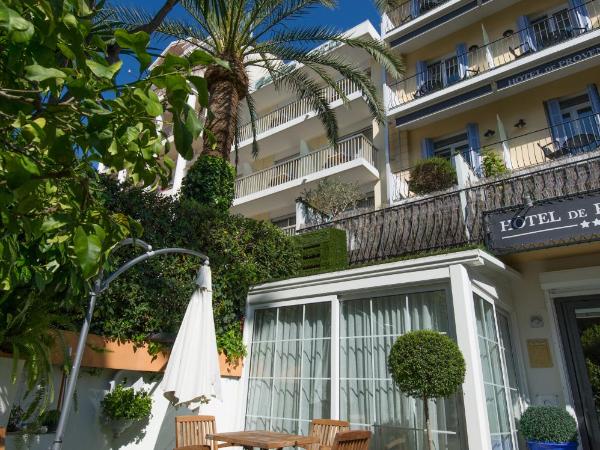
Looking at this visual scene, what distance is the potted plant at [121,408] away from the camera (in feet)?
18.8

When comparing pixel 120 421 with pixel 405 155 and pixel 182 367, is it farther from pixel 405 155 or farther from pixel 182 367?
pixel 405 155

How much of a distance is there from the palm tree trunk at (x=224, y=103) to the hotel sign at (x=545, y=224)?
19.4 feet

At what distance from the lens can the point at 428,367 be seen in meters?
4.89

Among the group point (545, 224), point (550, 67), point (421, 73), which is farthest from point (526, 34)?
point (545, 224)

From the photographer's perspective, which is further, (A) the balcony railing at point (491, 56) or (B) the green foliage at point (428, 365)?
(A) the balcony railing at point (491, 56)

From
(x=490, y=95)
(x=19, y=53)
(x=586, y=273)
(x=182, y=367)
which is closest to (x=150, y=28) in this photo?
(x=19, y=53)

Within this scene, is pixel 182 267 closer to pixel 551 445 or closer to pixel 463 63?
pixel 551 445

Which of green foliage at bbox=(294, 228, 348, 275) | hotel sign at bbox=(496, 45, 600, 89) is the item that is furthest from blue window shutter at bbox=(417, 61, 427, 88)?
green foliage at bbox=(294, 228, 348, 275)

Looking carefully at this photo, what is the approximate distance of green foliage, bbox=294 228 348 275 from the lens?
9086mm

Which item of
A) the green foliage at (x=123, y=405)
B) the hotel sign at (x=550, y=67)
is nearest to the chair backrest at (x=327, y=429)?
the green foliage at (x=123, y=405)

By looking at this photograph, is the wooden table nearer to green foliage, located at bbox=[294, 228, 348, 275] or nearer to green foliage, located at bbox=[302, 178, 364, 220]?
green foliage, located at bbox=[294, 228, 348, 275]

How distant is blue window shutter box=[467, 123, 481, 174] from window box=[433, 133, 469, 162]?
368 millimetres

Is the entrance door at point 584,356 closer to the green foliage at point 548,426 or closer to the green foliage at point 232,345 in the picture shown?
the green foliage at point 548,426

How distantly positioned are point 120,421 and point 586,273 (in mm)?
7565
